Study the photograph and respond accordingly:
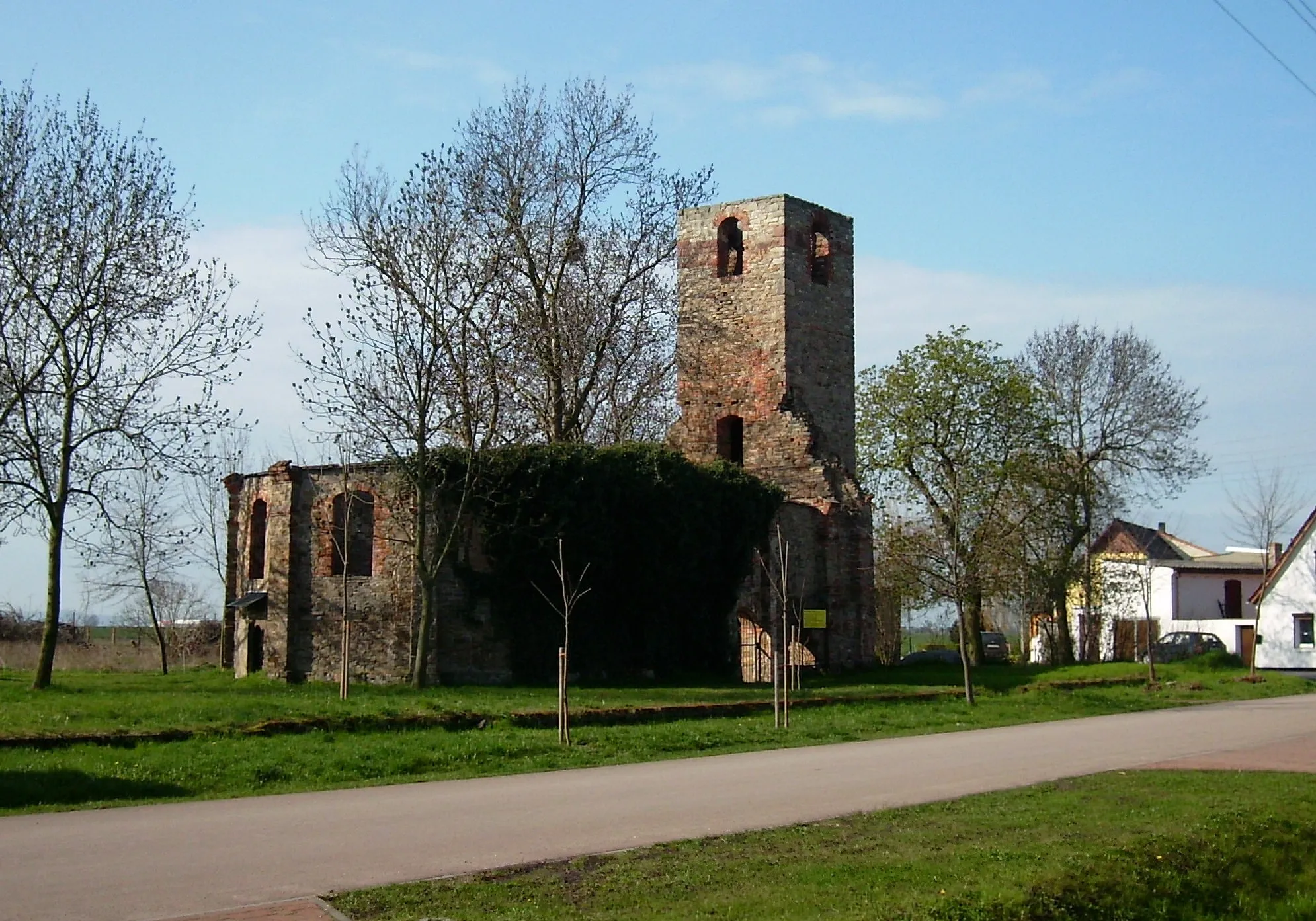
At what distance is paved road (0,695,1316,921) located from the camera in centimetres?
862

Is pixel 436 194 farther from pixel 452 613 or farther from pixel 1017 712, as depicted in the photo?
pixel 1017 712

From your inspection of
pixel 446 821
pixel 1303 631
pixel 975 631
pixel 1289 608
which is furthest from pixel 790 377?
pixel 446 821

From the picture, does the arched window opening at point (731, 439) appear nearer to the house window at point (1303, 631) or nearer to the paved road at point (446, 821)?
the house window at point (1303, 631)

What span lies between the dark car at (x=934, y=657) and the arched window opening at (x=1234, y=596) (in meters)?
13.0

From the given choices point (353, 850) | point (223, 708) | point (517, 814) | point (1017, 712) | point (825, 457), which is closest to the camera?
point (353, 850)

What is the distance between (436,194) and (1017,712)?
1641 cm

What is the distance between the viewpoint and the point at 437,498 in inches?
1153

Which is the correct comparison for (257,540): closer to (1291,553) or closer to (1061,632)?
(1061,632)

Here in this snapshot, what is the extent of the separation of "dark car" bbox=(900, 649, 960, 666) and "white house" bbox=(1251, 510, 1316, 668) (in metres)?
10.6

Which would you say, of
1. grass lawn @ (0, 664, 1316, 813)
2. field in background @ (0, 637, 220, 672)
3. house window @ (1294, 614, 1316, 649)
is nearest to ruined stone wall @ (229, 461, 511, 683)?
grass lawn @ (0, 664, 1316, 813)

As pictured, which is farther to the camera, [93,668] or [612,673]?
[93,668]

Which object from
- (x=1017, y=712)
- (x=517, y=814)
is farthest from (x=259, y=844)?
(x=1017, y=712)

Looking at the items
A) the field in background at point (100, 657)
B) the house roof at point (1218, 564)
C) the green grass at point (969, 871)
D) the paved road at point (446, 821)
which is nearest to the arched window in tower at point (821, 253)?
the field in background at point (100, 657)

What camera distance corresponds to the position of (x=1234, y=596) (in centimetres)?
6084
